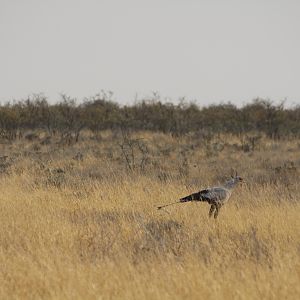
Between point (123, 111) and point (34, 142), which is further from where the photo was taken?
point (123, 111)

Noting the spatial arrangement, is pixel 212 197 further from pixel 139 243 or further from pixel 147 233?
pixel 139 243

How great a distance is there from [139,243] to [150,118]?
23.9 m

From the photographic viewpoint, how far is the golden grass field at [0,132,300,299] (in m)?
4.27

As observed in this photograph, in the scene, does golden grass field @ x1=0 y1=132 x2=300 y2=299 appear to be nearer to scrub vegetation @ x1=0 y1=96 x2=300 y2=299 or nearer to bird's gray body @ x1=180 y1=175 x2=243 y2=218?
scrub vegetation @ x1=0 y1=96 x2=300 y2=299

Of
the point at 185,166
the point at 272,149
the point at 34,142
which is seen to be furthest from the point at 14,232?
the point at 34,142

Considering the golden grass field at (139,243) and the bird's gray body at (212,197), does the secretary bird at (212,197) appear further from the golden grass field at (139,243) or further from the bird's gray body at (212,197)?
the golden grass field at (139,243)

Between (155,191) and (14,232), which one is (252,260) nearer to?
(14,232)

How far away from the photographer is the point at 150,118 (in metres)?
29.6

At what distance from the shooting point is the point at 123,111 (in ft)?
106

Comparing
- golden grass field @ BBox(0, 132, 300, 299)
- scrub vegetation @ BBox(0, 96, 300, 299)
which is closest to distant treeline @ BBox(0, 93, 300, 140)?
scrub vegetation @ BBox(0, 96, 300, 299)

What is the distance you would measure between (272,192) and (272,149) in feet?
31.7

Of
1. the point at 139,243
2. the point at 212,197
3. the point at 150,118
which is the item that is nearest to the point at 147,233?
the point at 139,243

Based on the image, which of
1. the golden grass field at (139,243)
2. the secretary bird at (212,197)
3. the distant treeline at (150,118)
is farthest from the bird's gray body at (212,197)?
the distant treeline at (150,118)

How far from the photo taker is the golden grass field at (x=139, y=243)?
168 inches
